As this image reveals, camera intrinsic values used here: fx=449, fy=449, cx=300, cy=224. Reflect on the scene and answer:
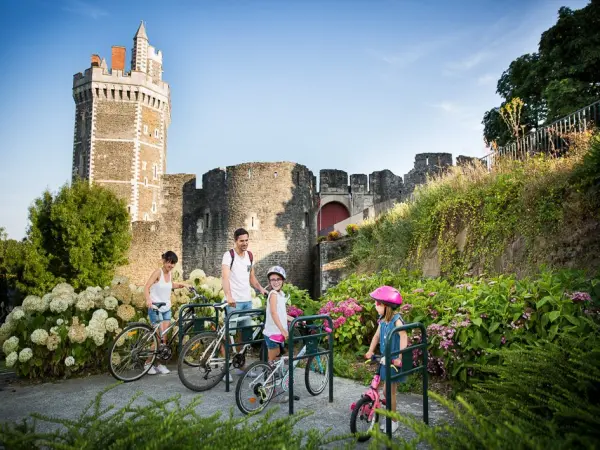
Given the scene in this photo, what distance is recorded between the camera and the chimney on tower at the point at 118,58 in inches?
1468

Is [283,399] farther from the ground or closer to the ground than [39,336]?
closer to the ground

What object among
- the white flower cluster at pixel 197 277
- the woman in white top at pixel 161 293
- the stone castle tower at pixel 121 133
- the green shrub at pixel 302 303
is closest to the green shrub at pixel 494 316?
the green shrub at pixel 302 303

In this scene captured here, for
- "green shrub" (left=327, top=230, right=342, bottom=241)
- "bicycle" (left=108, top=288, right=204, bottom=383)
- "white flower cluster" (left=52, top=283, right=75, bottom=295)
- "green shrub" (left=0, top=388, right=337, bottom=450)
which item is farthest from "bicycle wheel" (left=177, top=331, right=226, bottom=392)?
"green shrub" (left=327, top=230, right=342, bottom=241)

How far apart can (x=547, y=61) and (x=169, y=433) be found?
21.9 meters

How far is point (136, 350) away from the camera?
17.6ft

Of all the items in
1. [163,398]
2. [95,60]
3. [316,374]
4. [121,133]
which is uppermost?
[95,60]

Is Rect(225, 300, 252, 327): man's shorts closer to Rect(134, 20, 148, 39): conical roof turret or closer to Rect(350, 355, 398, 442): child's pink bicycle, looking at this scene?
Rect(350, 355, 398, 442): child's pink bicycle

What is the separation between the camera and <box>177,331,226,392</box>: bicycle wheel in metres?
4.83

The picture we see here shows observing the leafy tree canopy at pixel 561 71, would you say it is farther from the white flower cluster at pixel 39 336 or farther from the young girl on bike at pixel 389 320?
the white flower cluster at pixel 39 336

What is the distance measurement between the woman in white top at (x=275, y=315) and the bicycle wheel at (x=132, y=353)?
5.63 feet

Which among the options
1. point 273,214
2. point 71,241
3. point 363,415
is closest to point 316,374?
point 363,415

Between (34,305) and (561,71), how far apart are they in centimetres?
1953

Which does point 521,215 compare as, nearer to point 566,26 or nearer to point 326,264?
point 326,264

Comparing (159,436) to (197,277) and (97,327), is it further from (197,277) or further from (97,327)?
(197,277)
